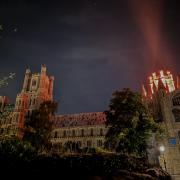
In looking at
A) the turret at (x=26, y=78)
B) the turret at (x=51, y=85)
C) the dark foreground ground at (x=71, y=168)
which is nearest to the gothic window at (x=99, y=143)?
the turret at (x=51, y=85)

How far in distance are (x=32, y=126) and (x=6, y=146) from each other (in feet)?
91.2

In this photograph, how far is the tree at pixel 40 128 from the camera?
46.2 meters

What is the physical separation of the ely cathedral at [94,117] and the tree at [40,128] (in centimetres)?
337

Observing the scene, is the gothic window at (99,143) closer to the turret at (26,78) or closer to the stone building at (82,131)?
the stone building at (82,131)

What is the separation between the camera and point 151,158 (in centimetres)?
4288

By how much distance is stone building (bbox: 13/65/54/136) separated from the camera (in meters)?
85.9

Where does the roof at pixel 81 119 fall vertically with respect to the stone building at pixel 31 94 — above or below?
below

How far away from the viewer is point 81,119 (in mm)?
83312

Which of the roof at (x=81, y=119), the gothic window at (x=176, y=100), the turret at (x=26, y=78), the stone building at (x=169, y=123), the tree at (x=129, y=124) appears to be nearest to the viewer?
the tree at (x=129, y=124)

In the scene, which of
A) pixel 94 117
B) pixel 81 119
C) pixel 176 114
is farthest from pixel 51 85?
pixel 176 114

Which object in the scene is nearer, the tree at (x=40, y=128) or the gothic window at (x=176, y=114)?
the tree at (x=40, y=128)

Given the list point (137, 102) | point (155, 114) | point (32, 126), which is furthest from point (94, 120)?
point (137, 102)

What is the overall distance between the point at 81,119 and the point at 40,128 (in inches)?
1424

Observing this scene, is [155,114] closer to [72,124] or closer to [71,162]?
[72,124]
